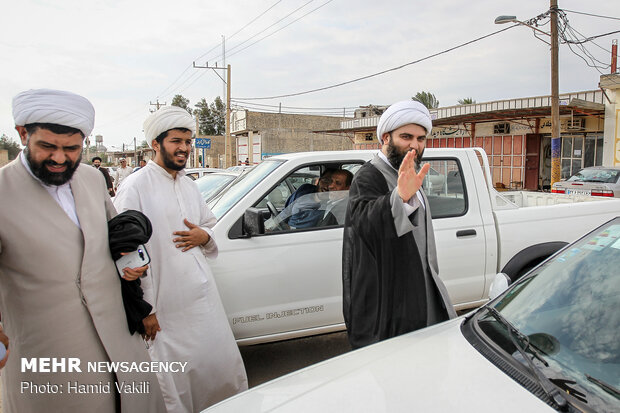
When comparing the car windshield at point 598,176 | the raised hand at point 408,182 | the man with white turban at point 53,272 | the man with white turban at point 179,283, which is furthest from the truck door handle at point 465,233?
the car windshield at point 598,176

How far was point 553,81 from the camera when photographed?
13562 mm

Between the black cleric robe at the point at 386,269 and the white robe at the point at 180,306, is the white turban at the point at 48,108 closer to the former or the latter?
the white robe at the point at 180,306

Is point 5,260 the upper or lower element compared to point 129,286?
upper

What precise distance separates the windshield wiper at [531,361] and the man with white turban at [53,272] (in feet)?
5.52

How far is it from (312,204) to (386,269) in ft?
4.77

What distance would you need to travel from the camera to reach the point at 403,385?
59.7 inches

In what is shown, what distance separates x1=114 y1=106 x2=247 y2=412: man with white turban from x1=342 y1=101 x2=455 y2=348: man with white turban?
80 cm

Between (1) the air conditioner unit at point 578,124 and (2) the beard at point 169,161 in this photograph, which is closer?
(2) the beard at point 169,161

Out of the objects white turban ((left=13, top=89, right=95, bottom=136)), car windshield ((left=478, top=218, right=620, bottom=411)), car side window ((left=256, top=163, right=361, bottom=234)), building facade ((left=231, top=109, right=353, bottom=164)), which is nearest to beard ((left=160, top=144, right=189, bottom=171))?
white turban ((left=13, top=89, right=95, bottom=136))

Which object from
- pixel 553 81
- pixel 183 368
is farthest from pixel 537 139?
pixel 183 368

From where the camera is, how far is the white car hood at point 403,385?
1385 mm

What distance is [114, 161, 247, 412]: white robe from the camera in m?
2.42

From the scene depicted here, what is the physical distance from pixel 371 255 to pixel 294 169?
1421mm

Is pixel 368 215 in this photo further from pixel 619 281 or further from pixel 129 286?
pixel 129 286
